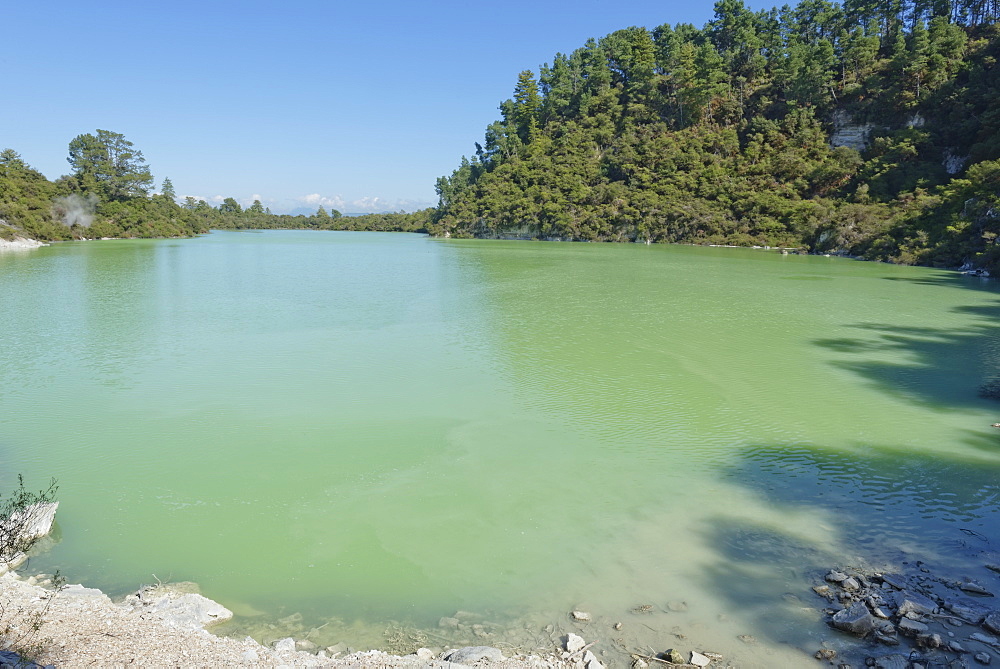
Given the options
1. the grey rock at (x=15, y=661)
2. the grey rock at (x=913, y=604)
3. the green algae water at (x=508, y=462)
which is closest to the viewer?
the grey rock at (x=15, y=661)

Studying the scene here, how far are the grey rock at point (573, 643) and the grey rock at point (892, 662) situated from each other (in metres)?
2.03

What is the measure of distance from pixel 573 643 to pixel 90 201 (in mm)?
87518

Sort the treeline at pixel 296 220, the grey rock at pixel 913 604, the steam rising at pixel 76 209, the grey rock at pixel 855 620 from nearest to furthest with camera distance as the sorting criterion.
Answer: the grey rock at pixel 855 620, the grey rock at pixel 913 604, the steam rising at pixel 76 209, the treeline at pixel 296 220

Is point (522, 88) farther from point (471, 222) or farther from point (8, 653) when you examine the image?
point (8, 653)

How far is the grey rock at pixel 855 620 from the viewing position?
4.52 meters

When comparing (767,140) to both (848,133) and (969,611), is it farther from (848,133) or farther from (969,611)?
(969,611)

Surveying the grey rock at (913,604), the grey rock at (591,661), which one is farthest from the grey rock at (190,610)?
the grey rock at (913,604)

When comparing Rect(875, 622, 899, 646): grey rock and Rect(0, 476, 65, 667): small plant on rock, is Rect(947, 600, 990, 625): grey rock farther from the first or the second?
Rect(0, 476, 65, 667): small plant on rock

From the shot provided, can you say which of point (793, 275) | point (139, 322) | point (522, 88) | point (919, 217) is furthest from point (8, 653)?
point (522, 88)

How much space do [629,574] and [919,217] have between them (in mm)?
47067

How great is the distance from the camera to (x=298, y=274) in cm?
3347

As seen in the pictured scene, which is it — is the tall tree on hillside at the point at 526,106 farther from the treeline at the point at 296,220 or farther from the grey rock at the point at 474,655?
the grey rock at the point at 474,655

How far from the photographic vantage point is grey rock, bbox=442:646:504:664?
13.5 ft

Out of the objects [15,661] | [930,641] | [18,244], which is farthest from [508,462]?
[18,244]
